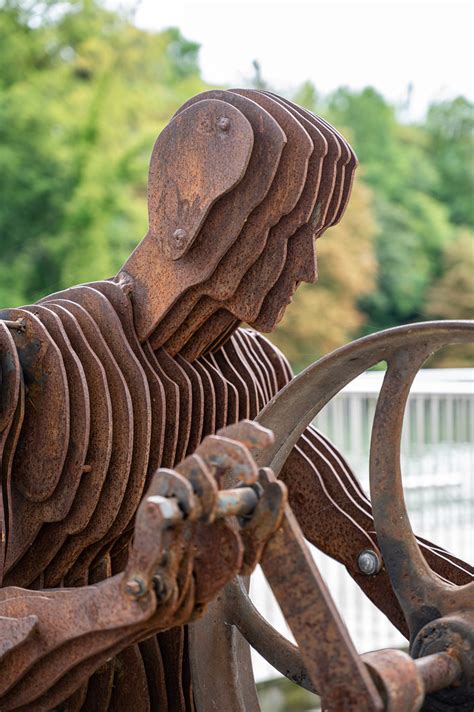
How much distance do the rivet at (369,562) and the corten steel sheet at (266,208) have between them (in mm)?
468

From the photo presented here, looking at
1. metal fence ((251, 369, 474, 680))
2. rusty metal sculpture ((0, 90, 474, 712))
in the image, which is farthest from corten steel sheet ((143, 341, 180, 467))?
metal fence ((251, 369, 474, 680))

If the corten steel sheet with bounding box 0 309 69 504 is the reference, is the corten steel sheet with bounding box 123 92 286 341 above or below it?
above

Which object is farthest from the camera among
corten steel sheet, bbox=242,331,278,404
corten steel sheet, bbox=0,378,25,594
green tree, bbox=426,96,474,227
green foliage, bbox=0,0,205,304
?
green tree, bbox=426,96,474,227

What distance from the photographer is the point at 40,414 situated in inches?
56.2

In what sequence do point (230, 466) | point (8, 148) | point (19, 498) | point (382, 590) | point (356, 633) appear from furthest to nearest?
point (8, 148), point (356, 633), point (382, 590), point (19, 498), point (230, 466)

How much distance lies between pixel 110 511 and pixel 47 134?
1187 cm

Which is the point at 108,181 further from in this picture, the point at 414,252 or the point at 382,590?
the point at 382,590

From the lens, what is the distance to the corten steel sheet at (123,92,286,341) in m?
1.44

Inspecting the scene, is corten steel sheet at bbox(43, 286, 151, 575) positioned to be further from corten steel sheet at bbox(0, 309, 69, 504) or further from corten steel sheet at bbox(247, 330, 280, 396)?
corten steel sheet at bbox(247, 330, 280, 396)

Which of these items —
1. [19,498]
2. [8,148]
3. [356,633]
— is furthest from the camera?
[8,148]

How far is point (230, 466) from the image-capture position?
1019mm

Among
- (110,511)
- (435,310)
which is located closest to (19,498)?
(110,511)

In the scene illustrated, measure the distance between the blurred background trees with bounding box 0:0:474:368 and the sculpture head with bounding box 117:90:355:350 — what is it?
10.6m

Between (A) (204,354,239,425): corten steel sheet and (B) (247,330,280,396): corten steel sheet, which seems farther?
(B) (247,330,280,396): corten steel sheet
